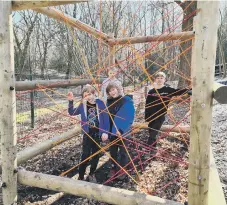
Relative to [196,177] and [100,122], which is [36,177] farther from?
[196,177]

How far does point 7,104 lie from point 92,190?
89 cm

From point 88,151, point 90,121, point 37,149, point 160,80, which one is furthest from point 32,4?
point 160,80

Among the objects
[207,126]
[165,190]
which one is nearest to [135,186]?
[165,190]

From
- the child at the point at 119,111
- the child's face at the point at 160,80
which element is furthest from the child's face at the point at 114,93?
the child's face at the point at 160,80

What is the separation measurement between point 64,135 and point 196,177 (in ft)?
7.64

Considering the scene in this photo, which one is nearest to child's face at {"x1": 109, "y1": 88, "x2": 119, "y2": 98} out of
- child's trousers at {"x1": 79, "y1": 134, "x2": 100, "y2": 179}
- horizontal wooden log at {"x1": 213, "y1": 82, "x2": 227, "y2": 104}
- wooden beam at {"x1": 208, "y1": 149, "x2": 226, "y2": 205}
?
child's trousers at {"x1": 79, "y1": 134, "x2": 100, "y2": 179}

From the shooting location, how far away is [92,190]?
1.87 m

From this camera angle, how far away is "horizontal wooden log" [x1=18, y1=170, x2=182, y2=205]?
1706 mm

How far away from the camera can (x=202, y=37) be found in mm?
1418

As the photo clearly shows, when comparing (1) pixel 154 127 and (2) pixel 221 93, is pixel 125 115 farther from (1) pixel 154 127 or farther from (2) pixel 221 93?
(2) pixel 221 93

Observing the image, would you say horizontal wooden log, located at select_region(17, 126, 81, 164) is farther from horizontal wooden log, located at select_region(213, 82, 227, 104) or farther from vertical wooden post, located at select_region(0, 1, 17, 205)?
horizontal wooden log, located at select_region(213, 82, 227, 104)

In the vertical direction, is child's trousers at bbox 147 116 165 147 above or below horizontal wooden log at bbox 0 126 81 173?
above

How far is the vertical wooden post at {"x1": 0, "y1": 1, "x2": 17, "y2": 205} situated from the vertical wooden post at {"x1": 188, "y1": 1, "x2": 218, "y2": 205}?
131cm

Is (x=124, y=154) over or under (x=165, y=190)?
over
